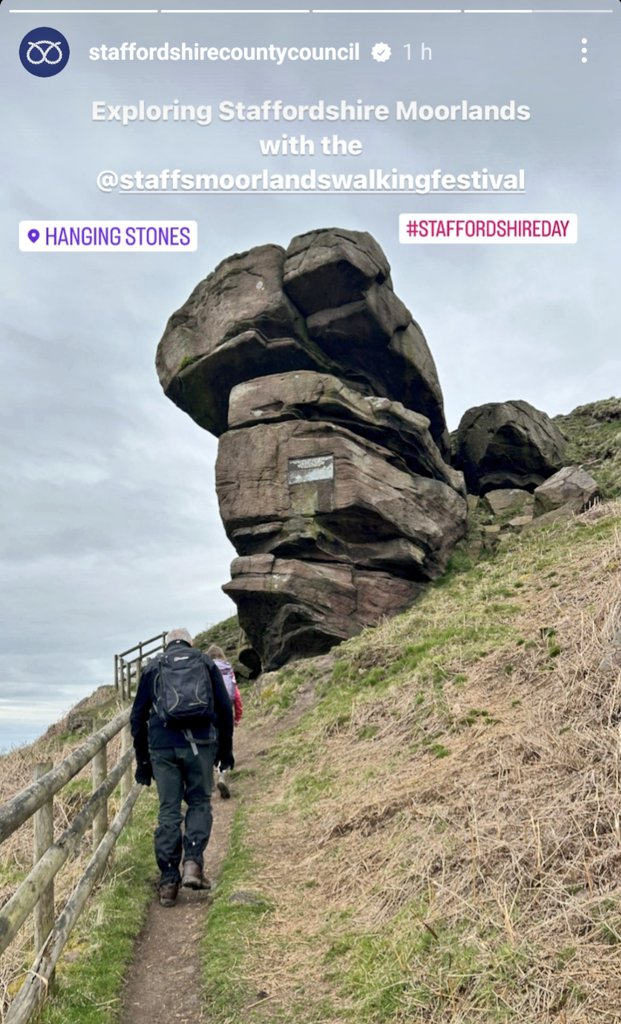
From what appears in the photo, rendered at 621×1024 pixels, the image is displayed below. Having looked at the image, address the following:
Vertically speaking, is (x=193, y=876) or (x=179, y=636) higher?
(x=179, y=636)

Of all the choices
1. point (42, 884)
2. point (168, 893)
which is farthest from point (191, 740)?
point (42, 884)

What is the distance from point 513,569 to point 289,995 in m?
14.3

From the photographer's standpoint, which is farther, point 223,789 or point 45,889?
point 223,789

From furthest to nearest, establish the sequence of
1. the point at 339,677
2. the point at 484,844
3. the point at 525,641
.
A: the point at 339,677 < the point at 525,641 < the point at 484,844

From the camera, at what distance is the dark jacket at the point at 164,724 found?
276 inches

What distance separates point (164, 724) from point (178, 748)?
0.26m

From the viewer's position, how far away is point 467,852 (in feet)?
17.3

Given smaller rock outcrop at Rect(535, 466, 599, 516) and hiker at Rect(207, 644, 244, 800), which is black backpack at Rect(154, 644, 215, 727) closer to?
hiker at Rect(207, 644, 244, 800)

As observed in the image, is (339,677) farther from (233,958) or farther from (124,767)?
(233,958)

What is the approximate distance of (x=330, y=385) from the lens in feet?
70.3

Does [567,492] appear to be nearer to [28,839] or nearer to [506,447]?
[506,447]

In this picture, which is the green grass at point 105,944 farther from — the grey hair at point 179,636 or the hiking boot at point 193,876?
the grey hair at point 179,636

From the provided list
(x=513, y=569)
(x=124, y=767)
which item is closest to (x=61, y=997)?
(x=124, y=767)

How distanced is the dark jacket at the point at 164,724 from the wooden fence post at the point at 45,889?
2237 mm
